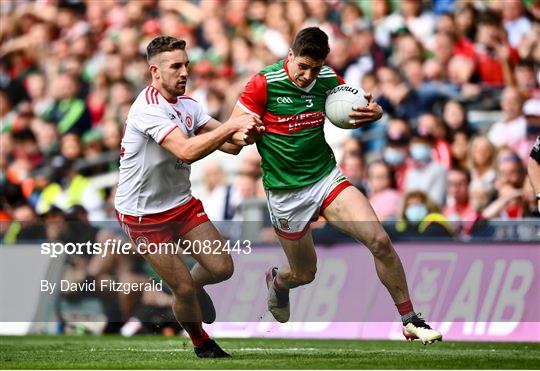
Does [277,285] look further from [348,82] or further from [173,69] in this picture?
[348,82]

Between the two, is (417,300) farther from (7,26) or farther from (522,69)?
(7,26)

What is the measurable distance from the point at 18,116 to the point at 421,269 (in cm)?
997

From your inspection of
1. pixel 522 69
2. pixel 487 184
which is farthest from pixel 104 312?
pixel 522 69

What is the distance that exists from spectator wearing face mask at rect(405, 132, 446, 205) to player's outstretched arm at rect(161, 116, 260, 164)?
5349 millimetres

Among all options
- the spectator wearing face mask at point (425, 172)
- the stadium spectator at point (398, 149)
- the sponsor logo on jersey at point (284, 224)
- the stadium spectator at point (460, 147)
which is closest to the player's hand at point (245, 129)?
the sponsor logo on jersey at point (284, 224)

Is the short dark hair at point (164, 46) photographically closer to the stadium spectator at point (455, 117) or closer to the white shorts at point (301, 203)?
the white shorts at point (301, 203)

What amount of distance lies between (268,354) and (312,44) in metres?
2.85

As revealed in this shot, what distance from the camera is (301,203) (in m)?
11.9

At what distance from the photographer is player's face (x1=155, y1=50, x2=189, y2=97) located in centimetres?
1141

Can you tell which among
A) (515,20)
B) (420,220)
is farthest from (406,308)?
(515,20)

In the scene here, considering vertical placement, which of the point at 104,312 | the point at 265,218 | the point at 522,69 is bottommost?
the point at 104,312

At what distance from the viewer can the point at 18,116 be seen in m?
22.5

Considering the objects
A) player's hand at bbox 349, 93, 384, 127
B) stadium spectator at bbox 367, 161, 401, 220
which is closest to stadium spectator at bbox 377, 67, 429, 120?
stadium spectator at bbox 367, 161, 401, 220

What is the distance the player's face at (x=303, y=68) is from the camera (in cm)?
1134
